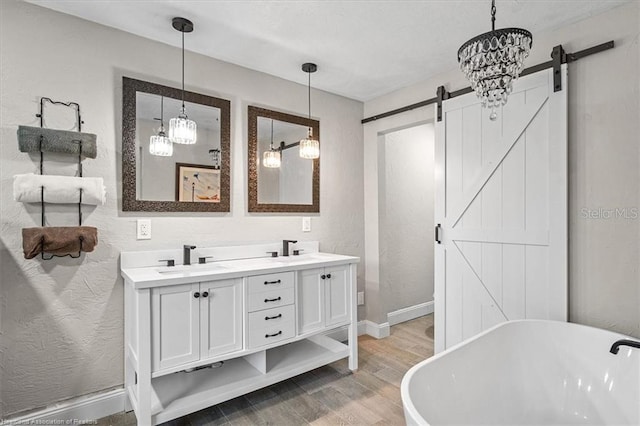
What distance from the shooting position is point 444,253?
2842mm

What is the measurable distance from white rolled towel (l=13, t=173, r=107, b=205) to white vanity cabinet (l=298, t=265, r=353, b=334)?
4.47 ft

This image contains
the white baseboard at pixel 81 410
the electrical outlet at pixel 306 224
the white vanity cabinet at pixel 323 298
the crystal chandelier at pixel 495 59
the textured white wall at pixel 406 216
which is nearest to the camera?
the crystal chandelier at pixel 495 59

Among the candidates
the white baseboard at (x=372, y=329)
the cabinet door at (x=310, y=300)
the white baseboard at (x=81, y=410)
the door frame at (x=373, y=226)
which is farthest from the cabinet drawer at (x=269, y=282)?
the door frame at (x=373, y=226)

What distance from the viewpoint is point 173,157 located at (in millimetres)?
2396

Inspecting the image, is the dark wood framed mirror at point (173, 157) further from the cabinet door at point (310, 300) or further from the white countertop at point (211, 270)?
the cabinet door at point (310, 300)

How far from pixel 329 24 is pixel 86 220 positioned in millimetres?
1924

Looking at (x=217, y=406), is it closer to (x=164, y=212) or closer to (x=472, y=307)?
(x=164, y=212)

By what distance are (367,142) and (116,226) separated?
241 centimetres

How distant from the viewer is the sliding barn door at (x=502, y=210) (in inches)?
86.2

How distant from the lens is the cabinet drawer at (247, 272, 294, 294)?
7.09 feet

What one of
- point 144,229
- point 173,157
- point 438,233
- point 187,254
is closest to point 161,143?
point 173,157

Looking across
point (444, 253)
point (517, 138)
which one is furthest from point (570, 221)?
point (444, 253)

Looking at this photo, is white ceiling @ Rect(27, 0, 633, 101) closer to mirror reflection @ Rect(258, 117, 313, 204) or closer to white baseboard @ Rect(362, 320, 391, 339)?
mirror reflection @ Rect(258, 117, 313, 204)

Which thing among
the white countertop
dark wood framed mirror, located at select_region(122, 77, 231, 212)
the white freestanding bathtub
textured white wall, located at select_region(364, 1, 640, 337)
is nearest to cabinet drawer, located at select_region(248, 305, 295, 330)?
the white countertop
